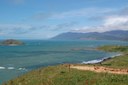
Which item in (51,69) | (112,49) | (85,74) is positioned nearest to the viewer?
(85,74)

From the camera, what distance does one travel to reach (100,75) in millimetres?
34375

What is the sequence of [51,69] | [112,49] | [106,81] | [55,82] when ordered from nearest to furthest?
[106,81] → [55,82] → [51,69] → [112,49]

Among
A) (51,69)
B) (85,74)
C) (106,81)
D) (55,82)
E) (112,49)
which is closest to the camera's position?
(106,81)

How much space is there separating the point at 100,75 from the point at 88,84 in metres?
3.56

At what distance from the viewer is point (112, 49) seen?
541ft

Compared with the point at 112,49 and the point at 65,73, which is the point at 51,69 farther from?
the point at 112,49

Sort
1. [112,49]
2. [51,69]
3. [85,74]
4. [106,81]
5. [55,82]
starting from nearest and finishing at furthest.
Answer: [106,81], [55,82], [85,74], [51,69], [112,49]

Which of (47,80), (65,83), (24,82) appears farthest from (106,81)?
(24,82)

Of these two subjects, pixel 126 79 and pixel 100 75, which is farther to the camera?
pixel 100 75

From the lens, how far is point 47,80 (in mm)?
34250

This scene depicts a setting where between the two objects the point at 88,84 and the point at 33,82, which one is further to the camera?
the point at 33,82

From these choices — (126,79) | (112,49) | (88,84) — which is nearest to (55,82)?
(88,84)

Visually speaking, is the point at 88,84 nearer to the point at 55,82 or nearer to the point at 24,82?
the point at 55,82

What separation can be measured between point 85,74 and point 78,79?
2.64 meters
